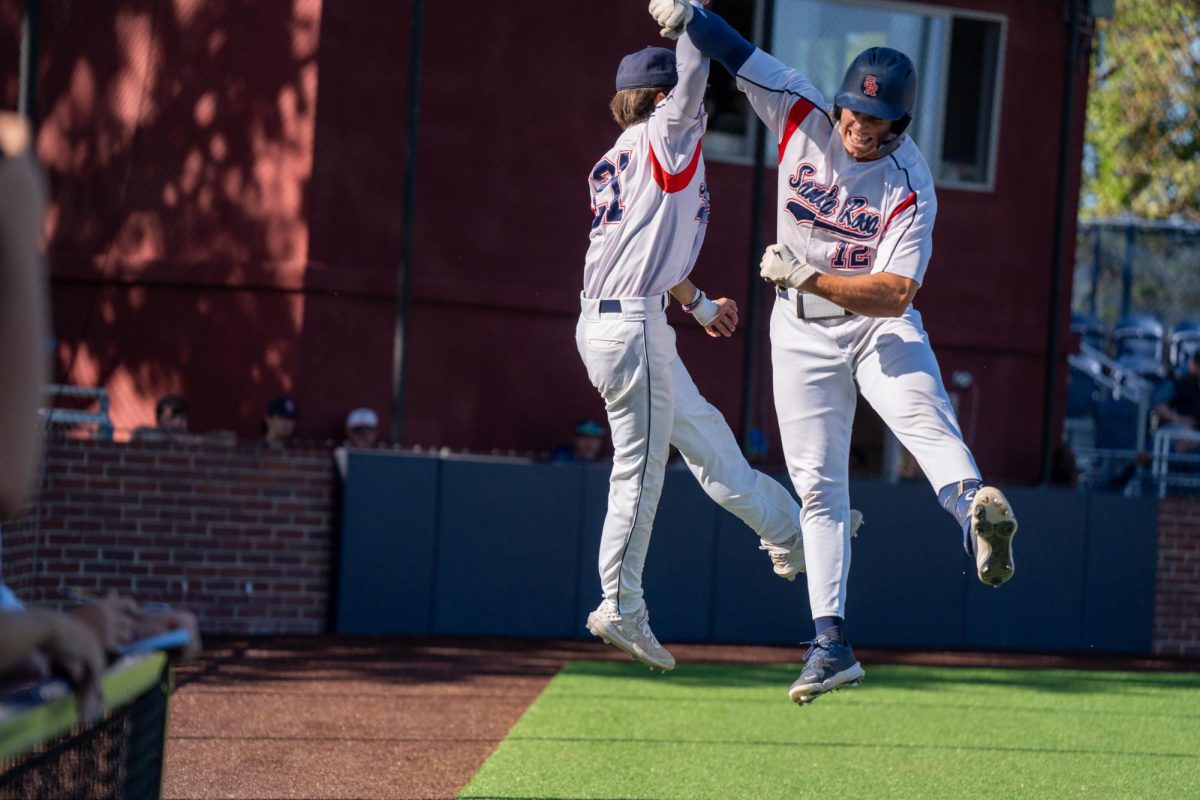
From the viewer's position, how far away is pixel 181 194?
11.9 meters

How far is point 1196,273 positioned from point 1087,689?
9.81 m

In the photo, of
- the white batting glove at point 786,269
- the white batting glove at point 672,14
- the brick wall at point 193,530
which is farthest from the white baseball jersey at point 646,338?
the brick wall at point 193,530

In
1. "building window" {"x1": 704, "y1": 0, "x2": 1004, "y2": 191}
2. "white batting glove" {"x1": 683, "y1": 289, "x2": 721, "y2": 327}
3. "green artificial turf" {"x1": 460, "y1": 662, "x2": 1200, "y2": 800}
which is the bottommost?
"green artificial turf" {"x1": 460, "y1": 662, "x2": 1200, "y2": 800}

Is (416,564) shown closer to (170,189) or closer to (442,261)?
(442,261)

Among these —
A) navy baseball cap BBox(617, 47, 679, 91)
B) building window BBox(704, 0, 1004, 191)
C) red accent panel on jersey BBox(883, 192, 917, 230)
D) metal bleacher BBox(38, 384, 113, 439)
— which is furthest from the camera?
building window BBox(704, 0, 1004, 191)

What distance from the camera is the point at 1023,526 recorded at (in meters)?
12.0

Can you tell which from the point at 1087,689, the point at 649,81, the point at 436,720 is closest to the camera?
the point at 649,81

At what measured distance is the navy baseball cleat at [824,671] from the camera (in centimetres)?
474

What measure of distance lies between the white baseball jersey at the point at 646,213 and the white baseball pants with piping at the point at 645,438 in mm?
87

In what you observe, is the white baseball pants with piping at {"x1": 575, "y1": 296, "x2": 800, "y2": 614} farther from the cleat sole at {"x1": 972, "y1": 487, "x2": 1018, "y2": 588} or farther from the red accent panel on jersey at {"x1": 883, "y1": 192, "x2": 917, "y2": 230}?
the cleat sole at {"x1": 972, "y1": 487, "x2": 1018, "y2": 588}

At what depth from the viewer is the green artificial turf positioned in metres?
7.06

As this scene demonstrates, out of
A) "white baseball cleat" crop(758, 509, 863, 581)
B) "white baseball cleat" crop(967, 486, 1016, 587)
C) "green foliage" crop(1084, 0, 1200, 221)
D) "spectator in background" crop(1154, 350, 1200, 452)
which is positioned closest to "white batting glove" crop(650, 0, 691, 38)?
"white baseball cleat" crop(967, 486, 1016, 587)

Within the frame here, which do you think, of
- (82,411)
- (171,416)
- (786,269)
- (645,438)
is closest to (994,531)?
(786,269)

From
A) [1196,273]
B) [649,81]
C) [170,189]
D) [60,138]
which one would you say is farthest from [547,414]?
[1196,273]
